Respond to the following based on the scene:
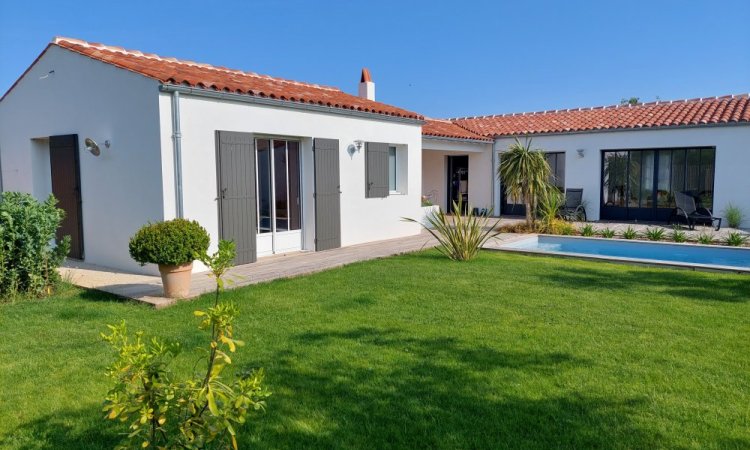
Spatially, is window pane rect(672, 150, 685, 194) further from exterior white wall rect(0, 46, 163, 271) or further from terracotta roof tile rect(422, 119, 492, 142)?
exterior white wall rect(0, 46, 163, 271)

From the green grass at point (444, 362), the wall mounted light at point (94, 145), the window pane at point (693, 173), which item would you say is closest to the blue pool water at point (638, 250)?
the green grass at point (444, 362)

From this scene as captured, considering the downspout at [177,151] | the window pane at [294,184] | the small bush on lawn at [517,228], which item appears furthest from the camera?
the small bush on lawn at [517,228]

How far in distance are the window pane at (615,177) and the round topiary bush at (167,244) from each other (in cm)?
1593

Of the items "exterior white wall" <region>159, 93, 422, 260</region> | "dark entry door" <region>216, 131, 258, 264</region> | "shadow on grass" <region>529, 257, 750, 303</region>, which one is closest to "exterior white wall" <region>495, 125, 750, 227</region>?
"exterior white wall" <region>159, 93, 422, 260</region>

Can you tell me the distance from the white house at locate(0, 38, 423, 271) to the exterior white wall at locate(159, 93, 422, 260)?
0.08ft

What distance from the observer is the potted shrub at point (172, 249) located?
23.0 feet

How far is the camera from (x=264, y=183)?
10.7 metres

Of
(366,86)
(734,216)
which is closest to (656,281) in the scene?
(734,216)

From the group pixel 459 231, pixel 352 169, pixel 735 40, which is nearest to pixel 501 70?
pixel 735 40

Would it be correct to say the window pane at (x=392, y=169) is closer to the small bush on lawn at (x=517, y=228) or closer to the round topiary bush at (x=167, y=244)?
the small bush on lawn at (x=517, y=228)

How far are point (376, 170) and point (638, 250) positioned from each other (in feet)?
21.5

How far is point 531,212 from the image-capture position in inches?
619

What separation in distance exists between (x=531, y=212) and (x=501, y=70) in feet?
33.7

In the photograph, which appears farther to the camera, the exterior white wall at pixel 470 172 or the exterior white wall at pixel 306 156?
the exterior white wall at pixel 470 172
